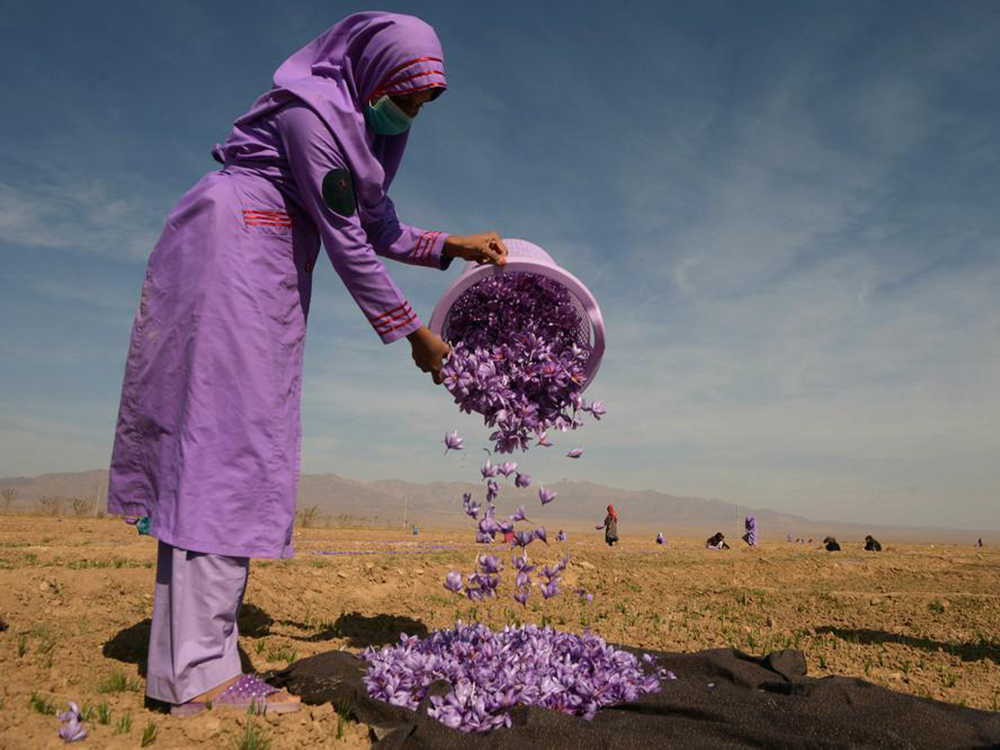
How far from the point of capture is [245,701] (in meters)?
2.93

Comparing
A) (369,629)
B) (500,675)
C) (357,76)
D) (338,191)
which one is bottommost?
(369,629)

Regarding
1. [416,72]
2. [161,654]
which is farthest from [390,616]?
[416,72]

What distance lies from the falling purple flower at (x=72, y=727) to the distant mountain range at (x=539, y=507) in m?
93.9

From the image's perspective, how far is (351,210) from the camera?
123 inches

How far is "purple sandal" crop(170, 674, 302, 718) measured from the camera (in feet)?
9.30

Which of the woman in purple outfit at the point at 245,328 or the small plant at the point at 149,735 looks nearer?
the small plant at the point at 149,735

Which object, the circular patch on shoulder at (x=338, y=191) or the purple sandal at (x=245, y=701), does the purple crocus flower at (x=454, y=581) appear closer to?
the purple sandal at (x=245, y=701)

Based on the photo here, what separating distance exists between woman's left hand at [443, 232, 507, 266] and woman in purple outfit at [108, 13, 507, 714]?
1.87ft

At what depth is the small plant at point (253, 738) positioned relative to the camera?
2564 mm

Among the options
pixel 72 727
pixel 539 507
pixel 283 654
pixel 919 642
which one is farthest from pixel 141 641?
pixel 539 507

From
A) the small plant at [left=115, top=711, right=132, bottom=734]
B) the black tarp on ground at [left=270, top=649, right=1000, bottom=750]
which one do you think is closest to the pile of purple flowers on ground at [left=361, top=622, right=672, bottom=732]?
the black tarp on ground at [left=270, top=649, right=1000, bottom=750]

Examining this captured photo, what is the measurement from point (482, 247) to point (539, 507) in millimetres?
96136


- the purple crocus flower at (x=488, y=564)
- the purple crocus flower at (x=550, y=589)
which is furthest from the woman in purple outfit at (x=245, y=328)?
the purple crocus flower at (x=550, y=589)

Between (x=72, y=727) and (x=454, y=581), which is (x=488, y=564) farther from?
(x=72, y=727)
